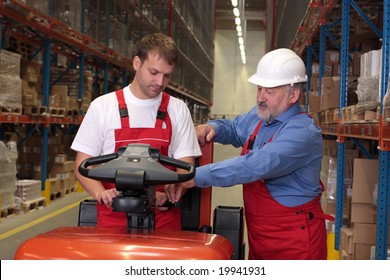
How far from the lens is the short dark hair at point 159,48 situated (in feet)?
8.86

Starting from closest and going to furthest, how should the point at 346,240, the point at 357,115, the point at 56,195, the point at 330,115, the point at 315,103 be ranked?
the point at 357,115 < the point at 346,240 < the point at 330,115 < the point at 315,103 < the point at 56,195

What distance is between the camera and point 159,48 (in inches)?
106

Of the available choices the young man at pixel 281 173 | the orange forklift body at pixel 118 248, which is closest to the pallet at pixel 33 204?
the young man at pixel 281 173

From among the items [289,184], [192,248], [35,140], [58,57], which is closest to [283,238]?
[289,184]

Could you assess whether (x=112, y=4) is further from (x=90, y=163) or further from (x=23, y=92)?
(x=90, y=163)

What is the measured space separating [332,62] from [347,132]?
109 inches

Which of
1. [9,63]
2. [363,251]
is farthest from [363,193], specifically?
[9,63]

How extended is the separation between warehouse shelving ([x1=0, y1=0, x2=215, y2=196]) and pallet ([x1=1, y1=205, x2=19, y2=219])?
1.21 meters

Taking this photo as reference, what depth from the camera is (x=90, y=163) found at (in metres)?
2.20

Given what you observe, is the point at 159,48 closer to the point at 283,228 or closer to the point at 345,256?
the point at 283,228

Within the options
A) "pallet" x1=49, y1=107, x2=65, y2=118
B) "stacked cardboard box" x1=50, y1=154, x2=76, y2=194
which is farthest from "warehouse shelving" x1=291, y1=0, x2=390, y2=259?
"stacked cardboard box" x1=50, y1=154, x2=76, y2=194

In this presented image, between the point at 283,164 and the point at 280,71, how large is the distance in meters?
0.60

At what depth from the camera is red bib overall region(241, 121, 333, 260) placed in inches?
111

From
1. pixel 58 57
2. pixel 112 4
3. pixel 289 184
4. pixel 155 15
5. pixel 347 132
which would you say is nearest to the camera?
pixel 289 184
